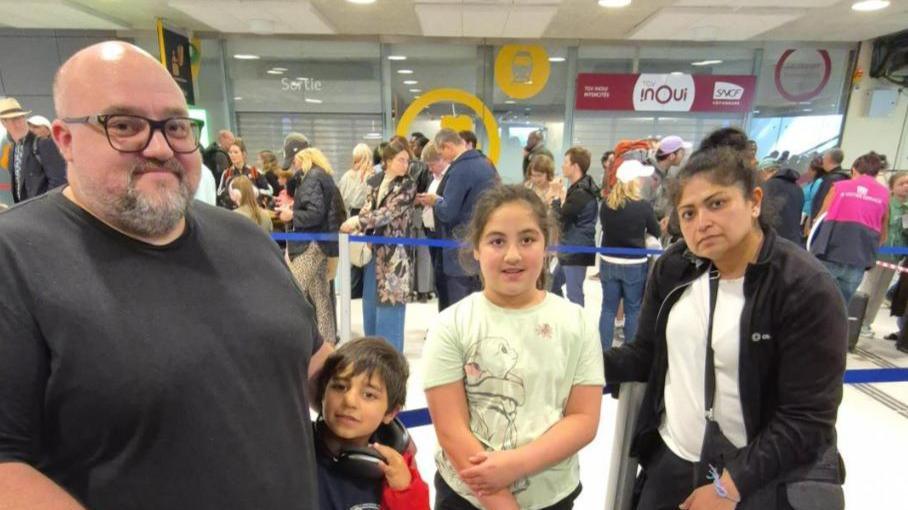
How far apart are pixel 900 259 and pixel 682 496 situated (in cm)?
525

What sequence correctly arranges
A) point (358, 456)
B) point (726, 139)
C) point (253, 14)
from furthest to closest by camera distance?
1. point (253, 14)
2. point (726, 139)
3. point (358, 456)

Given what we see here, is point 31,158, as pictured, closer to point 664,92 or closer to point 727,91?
point 664,92

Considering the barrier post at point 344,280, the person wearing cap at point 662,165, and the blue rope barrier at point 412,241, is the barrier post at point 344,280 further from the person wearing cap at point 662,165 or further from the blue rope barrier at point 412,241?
the person wearing cap at point 662,165

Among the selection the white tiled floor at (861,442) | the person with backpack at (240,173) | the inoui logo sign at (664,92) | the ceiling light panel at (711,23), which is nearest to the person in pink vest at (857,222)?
the white tiled floor at (861,442)

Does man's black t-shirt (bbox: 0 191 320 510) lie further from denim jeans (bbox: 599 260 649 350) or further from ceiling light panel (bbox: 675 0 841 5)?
ceiling light panel (bbox: 675 0 841 5)

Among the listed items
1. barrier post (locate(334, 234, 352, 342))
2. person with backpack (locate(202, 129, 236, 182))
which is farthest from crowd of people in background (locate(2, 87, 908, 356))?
person with backpack (locate(202, 129, 236, 182))

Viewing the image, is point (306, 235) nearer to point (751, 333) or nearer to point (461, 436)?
point (461, 436)

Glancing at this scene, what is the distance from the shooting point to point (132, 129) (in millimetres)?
863

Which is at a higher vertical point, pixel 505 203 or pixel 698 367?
pixel 505 203

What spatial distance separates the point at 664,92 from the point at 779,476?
302 inches

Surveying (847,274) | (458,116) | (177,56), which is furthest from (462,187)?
(177,56)

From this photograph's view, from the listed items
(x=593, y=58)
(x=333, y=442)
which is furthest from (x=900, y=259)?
(x=333, y=442)

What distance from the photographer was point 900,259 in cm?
484

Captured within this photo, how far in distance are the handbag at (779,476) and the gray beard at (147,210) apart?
1.21 meters
